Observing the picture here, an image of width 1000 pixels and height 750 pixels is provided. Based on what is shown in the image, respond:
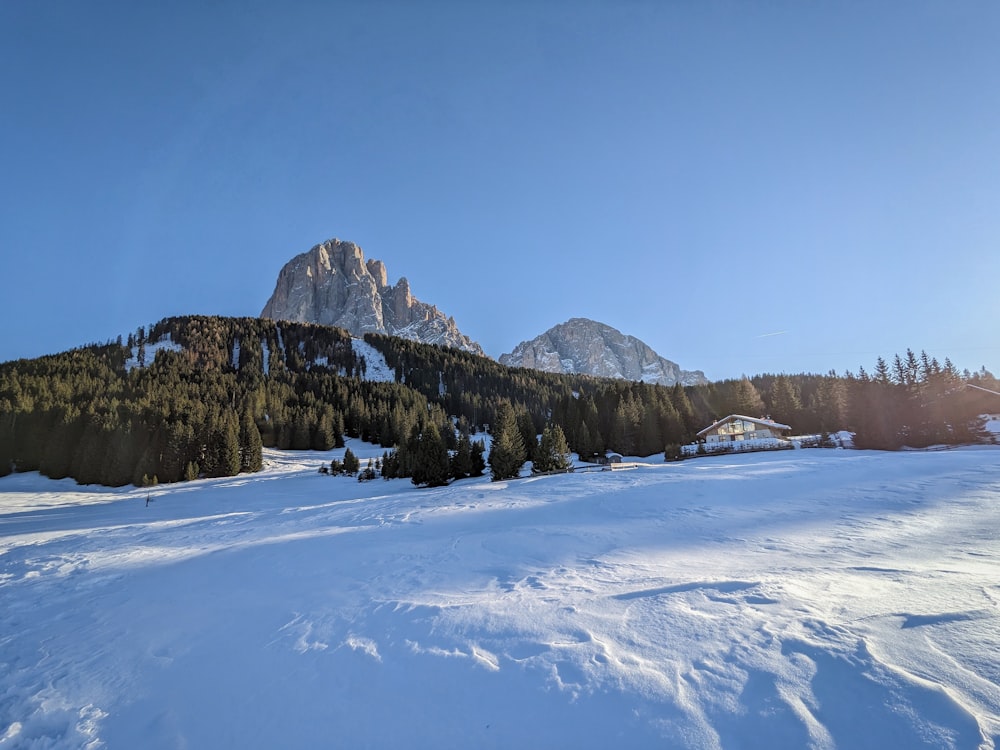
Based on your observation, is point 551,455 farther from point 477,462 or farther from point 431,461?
point 431,461

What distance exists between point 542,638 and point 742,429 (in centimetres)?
5843

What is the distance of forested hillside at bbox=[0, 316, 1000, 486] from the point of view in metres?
42.3

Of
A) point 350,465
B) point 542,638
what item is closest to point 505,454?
point 350,465

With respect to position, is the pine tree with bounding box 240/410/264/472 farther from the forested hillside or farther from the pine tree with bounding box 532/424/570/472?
the pine tree with bounding box 532/424/570/472

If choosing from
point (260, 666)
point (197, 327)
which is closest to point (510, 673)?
point (260, 666)

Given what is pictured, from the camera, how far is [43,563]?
12898 mm

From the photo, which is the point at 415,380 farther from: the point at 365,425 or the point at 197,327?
the point at 197,327

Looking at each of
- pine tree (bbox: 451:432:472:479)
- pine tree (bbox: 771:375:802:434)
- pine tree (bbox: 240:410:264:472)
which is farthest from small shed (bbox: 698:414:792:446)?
pine tree (bbox: 240:410:264:472)

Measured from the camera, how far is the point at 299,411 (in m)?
83.6

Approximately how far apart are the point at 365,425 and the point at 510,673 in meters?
93.3

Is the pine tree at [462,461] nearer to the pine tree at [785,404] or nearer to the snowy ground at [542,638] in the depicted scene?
the snowy ground at [542,638]

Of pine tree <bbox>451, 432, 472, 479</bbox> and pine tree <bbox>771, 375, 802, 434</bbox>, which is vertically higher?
pine tree <bbox>771, 375, 802, 434</bbox>

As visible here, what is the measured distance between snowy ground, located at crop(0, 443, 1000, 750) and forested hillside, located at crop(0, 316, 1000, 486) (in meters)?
29.5

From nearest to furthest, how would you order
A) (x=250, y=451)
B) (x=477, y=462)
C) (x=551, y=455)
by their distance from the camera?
(x=551, y=455) < (x=477, y=462) < (x=250, y=451)
